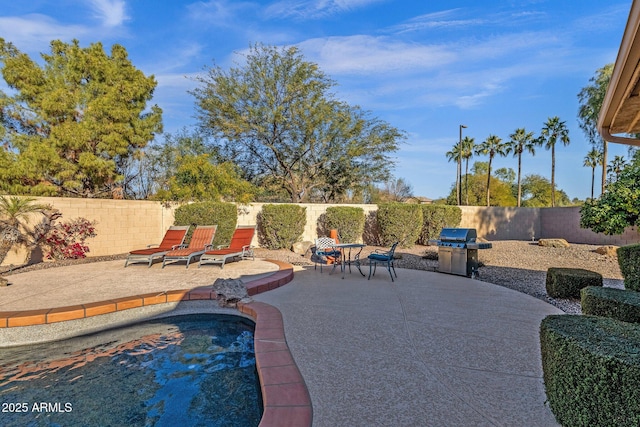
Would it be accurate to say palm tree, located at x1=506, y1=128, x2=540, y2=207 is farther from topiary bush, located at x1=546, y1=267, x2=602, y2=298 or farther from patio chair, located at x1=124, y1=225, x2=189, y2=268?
patio chair, located at x1=124, y1=225, x2=189, y2=268

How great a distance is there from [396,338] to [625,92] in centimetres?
347

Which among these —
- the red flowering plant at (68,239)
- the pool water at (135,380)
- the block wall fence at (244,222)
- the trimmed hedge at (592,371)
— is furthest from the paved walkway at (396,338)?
the block wall fence at (244,222)

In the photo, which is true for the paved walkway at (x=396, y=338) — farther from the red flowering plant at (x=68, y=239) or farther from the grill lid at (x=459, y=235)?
the red flowering plant at (x=68, y=239)

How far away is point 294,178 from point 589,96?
18.2 meters

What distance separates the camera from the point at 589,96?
18.8 m

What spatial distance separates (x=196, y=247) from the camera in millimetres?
8086

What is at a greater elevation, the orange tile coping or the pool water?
the orange tile coping

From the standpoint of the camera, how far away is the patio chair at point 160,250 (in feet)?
24.0

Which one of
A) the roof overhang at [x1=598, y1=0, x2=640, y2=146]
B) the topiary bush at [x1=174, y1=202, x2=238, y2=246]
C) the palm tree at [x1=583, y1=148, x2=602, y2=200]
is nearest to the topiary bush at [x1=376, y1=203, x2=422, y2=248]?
the topiary bush at [x1=174, y1=202, x2=238, y2=246]

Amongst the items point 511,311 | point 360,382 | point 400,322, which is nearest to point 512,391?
point 360,382

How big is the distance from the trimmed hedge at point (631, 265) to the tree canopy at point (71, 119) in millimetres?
13878

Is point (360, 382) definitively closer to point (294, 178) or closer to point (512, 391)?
point (512, 391)

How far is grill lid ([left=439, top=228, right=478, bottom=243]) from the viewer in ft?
23.2

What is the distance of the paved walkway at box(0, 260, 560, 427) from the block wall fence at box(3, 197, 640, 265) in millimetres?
3091
